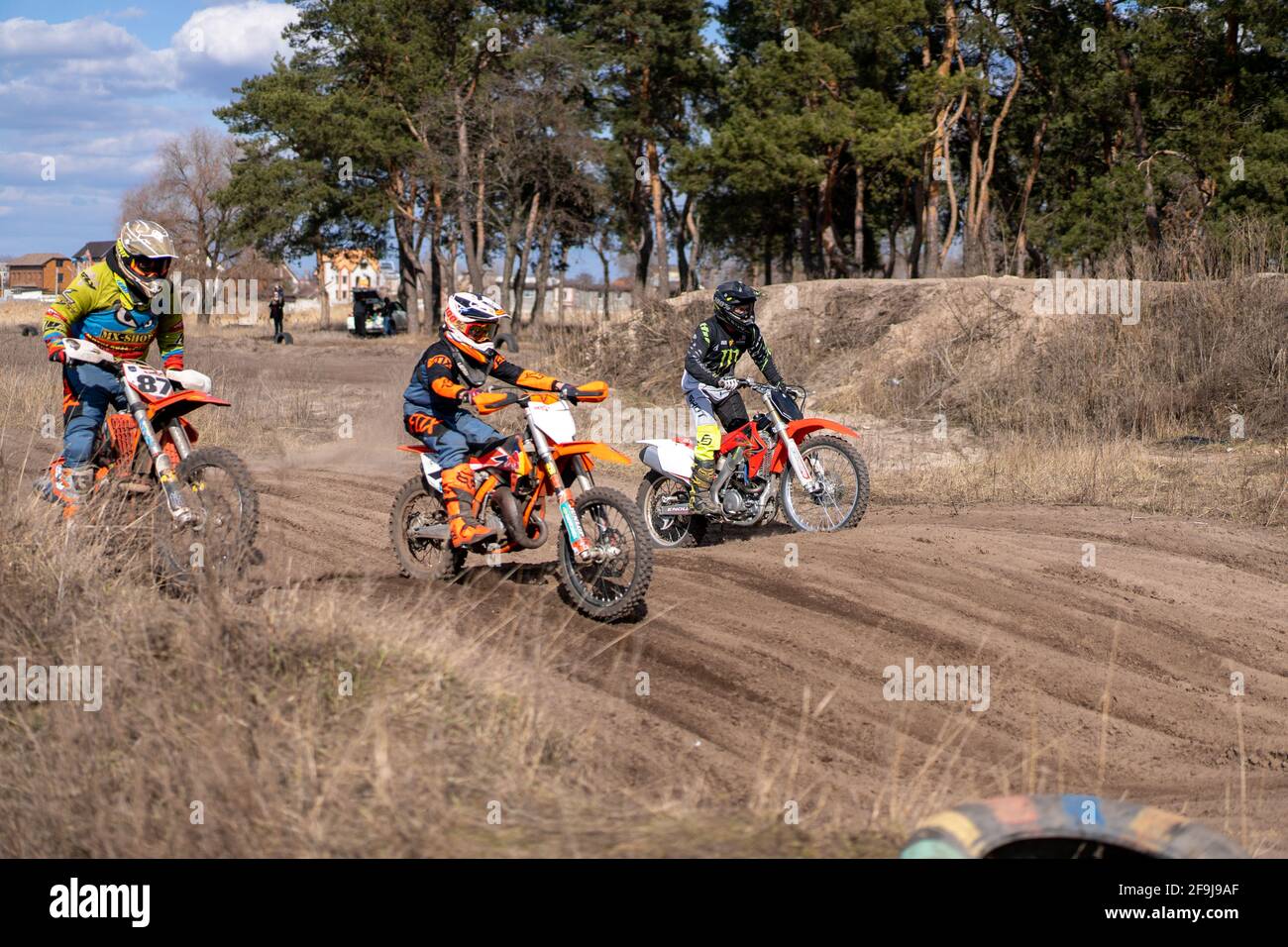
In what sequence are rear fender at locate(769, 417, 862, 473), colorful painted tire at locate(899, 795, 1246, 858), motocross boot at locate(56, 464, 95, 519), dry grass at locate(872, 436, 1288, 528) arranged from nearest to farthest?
colorful painted tire at locate(899, 795, 1246, 858), motocross boot at locate(56, 464, 95, 519), rear fender at locate(769, 417, 862, 473), dry grass at locate(872, 436, 1288, 528)

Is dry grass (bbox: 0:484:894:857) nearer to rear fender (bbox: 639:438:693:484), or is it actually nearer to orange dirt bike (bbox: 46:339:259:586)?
orange dirt bike (bbox: 46:339:259:586)

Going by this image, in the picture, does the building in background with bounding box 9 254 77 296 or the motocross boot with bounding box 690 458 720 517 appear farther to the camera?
the building in background with bounding box 9 254 77 296

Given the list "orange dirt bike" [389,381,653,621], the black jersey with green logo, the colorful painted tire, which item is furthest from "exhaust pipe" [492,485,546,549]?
the colorful painted tire

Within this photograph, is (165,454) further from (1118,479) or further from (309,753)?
(1118,479)

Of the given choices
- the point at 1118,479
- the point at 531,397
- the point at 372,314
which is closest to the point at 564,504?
the point at 531,397

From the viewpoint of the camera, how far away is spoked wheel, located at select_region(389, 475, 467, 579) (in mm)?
8484

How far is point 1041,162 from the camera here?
140ft

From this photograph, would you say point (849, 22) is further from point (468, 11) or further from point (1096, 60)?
point (468, 11)

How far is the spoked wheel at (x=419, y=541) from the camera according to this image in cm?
848

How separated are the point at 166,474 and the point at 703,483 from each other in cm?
438

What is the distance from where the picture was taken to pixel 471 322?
807 cm

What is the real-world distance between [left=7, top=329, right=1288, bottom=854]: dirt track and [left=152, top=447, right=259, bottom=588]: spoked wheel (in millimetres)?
332

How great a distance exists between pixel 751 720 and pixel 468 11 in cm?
4456

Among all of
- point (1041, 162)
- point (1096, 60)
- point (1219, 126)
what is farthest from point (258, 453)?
point (1041, 162)
